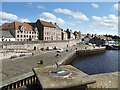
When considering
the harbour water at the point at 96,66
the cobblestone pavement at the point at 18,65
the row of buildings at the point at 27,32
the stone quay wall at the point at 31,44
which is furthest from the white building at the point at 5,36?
the harbour water at the point at 96,66

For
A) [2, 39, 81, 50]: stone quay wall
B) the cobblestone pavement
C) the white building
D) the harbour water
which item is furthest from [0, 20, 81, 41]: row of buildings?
the harbour water

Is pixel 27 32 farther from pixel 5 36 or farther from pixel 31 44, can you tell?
pixel 31 44

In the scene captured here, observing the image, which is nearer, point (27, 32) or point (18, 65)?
point (18, 65)

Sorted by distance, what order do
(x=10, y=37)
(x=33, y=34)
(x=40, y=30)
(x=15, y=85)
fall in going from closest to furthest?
(x=15, y=85) → (x=10, y=37) → (x=33, y=34) → (x=40, y=30)

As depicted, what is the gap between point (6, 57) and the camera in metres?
25.6

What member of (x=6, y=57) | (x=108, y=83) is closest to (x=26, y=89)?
(x=108, y=83)

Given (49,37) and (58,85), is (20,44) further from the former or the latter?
(58,85)

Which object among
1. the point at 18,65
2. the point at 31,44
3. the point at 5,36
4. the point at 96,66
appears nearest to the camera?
the point at 18,65

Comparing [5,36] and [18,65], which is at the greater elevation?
[5,36]

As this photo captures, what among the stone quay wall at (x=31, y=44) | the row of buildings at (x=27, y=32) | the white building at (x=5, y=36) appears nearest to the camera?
the stone quay wall at (x=31, y=44)

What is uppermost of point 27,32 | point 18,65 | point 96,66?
point 27,32

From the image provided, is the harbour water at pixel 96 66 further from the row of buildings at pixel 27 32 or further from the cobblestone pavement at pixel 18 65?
the row of buildings at pixel 27 32

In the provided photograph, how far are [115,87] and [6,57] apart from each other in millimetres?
26960

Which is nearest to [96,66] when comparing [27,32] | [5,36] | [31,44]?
[31,44]
